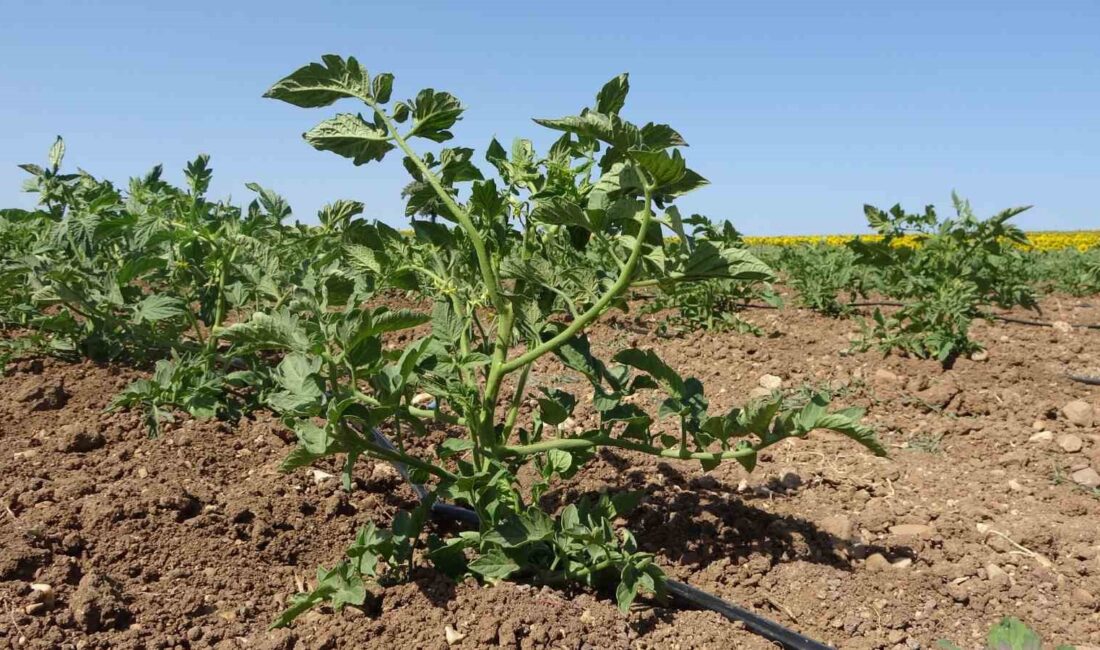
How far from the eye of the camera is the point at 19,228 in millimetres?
3551

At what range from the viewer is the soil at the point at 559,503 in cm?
199

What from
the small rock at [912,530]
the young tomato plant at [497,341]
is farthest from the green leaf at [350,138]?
the small rock at [912,530]

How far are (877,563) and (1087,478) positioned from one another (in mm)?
1180

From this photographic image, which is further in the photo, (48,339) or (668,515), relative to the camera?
(48,339)

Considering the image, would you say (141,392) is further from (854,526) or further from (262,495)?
(854,526)

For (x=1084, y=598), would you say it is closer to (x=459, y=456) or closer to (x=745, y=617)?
(x=745, y=617)

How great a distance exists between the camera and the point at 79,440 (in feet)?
8.98

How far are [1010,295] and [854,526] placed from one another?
2477 mm

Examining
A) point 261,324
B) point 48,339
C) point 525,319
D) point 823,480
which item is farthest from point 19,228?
point 823,480

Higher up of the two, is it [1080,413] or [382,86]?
[382,86]

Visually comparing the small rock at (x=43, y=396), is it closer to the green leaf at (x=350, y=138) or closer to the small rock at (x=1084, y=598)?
the green leaf at (x=350, y=138)

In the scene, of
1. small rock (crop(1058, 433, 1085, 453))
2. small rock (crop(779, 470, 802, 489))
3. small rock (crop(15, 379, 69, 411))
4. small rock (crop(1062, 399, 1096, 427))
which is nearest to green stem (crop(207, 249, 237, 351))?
small rock (crop(15, 379, 69, 411))

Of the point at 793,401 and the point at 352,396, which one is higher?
the point at 352,396

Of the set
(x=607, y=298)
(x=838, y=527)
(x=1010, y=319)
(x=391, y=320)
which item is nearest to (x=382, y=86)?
(x=391, y=320)
